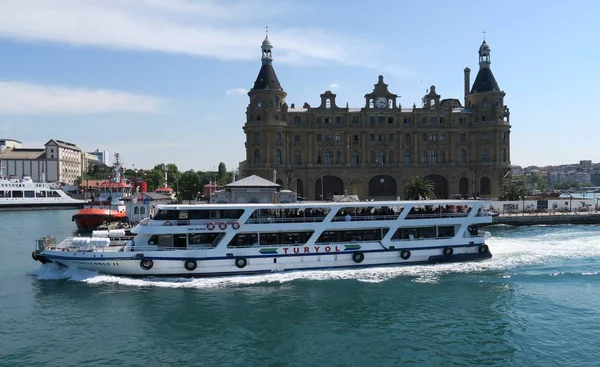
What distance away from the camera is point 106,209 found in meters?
68.1

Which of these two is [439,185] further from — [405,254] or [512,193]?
[405,254]

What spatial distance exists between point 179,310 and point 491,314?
52.4 ft

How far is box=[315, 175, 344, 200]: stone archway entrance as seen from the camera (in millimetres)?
82562

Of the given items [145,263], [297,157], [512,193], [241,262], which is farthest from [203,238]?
[512,193]

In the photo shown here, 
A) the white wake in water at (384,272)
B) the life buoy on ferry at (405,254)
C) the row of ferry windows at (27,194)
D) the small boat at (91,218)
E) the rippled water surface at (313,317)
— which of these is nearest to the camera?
the rippled water surface at (313,317)

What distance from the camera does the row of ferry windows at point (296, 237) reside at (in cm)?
3297

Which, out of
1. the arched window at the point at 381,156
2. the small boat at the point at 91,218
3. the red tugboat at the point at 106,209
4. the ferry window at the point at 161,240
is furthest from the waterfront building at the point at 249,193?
the arched window at the point at 381,156

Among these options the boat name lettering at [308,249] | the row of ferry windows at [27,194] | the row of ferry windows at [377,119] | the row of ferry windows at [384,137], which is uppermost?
the row of ferry windows at [377,119]

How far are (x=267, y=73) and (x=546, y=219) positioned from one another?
153ft

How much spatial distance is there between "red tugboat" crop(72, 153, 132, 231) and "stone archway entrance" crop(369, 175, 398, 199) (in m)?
38.7

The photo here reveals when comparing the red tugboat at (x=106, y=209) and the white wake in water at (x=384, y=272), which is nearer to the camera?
the white wake in water at (x=384, y=272)

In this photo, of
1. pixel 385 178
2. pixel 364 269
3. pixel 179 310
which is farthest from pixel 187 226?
pixel 385 178

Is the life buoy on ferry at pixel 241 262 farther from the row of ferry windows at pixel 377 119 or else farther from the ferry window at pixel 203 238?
the row of ferry windows at pixel 377 119

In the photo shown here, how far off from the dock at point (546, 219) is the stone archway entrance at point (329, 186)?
25.4 meters
